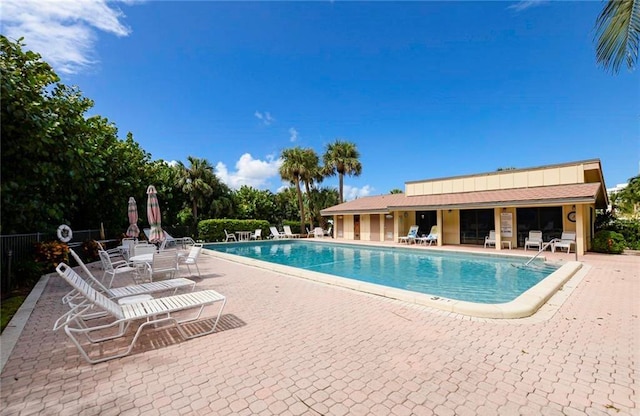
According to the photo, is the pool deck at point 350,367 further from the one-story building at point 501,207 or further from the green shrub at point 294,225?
the green shrub at point 294,225

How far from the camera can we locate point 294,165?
2808 cm

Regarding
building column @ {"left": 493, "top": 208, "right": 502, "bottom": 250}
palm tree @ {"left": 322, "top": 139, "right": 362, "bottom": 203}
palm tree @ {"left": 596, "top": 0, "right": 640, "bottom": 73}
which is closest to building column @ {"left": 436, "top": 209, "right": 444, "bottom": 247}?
building column @ {"left": 493, "top": 208, "right": 502, "bottom": 250}

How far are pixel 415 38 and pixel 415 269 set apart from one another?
13473mm

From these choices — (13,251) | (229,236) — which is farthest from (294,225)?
(13,251)

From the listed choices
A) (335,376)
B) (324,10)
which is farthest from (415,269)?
(324,10)

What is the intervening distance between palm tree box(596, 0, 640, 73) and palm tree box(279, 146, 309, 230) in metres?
24.3

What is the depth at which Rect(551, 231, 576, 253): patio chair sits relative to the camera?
13.6 meters

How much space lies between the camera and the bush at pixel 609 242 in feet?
43.4

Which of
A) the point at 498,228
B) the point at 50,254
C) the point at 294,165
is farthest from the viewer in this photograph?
the point at 294,165

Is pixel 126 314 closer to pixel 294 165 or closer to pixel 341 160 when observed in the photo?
pixel 294 165

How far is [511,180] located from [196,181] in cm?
2377

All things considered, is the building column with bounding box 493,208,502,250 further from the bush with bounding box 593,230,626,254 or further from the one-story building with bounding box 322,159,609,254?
the bush with bounding box 593,230,626,254

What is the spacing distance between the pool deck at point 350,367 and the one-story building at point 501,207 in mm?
10508

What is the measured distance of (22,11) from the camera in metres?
7.09
